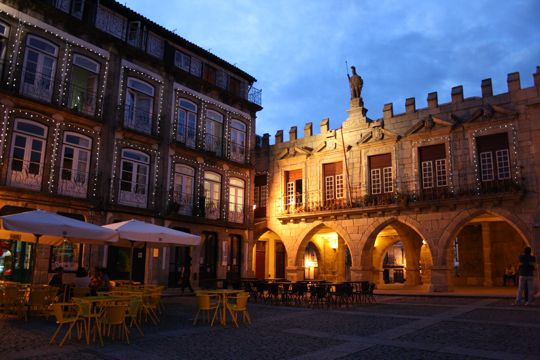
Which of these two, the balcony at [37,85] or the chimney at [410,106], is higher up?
the chimney at [410,106]

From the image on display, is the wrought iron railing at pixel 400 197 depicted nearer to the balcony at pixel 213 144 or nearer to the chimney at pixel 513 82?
the chimney at pixel 513 82

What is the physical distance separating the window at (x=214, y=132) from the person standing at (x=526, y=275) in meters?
13.0

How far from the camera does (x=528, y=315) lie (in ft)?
34.4

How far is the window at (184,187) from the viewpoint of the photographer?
1864 cm

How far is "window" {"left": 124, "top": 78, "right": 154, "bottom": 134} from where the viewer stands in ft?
56.3

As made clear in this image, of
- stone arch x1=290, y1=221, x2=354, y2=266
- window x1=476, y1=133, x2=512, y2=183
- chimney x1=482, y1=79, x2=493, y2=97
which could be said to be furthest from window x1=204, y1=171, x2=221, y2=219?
chimney x1=482, y1=79, x2=493, y2=97

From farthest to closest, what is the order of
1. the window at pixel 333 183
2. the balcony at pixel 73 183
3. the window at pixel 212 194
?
the window at pixel 333 183 < the window at pixel 212 194 < the balcony at pixel 73 183

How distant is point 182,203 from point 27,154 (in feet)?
21.1

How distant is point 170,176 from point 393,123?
406 inches

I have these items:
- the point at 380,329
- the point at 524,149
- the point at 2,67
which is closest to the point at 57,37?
the point at 2,67

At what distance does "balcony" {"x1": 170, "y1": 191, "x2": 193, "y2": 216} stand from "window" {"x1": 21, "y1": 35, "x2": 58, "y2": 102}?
609 centimetres

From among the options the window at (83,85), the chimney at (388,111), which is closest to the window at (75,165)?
the window at (83,85)

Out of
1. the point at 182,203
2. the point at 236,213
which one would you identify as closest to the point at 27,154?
the point at 182,203

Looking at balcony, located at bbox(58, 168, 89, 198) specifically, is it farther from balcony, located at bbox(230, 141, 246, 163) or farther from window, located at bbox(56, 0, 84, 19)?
balcony, located at bbox(230, 141, 246, 163)
